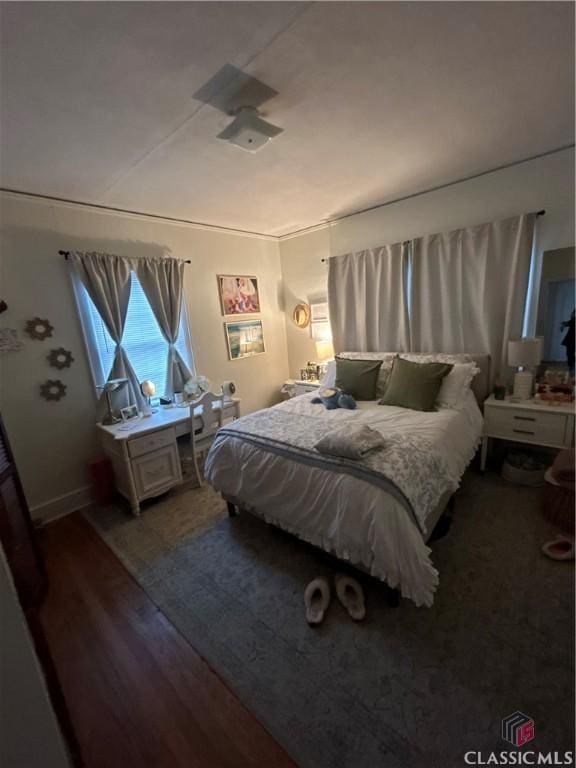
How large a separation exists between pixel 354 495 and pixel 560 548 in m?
1.34

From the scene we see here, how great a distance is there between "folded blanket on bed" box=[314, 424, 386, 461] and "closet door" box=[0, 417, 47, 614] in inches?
65.6

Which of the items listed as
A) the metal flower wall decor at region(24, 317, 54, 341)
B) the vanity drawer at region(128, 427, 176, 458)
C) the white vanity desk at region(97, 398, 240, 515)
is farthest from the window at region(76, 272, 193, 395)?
the vanity drawer at region(128, 427, 176, 458)

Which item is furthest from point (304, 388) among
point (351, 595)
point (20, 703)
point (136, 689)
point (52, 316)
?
point (20, 703)

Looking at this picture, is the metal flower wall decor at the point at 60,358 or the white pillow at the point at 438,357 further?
the white pillow at the point at 438,357

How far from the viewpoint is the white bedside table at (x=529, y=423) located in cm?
222

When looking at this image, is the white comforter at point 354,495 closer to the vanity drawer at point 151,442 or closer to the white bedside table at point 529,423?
the white bedside table at point 529,423

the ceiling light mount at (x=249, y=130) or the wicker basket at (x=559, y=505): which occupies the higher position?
the ceiling light mount at (x=249, y=130)

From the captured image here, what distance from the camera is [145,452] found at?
2.51 meters

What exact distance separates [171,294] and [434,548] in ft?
9.86

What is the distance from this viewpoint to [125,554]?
2121mm

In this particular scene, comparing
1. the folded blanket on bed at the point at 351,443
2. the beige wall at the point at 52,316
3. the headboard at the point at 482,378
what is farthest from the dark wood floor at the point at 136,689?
the headboard at the point at 482,378

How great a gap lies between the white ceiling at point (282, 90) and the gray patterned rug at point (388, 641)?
8.07 ft

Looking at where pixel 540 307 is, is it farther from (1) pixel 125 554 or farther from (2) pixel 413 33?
(1) pixel 125 554

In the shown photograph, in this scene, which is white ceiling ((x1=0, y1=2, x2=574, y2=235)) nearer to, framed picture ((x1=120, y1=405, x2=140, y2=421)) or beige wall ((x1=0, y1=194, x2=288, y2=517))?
beige wall ((x1=0, y1=194, x2=288, y2=517))
